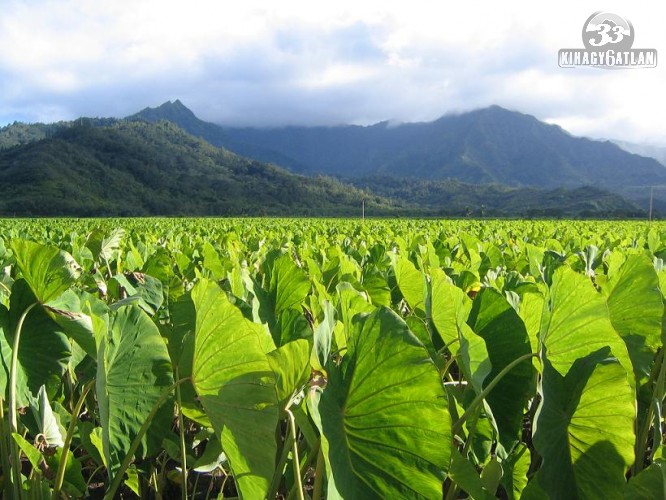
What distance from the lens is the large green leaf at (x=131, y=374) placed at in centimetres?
74

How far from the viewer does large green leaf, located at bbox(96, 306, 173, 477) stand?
29.0 inches

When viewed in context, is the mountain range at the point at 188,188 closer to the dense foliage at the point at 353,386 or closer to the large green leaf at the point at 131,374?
the dense foliage at the point at 353,386

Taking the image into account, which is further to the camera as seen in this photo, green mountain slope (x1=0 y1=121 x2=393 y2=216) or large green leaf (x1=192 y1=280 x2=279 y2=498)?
green mountain slope (x1=0 y1=121 x2=393 y2=216)

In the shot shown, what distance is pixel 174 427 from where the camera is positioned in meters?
1.23

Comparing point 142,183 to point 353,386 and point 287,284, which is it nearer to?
point 287,284

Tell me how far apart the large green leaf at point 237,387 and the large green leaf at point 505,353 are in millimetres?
346

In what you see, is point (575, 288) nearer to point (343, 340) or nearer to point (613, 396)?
point (613, 396)

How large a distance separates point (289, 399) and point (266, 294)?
490 millimetres

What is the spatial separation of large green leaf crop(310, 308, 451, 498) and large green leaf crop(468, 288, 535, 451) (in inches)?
10.6

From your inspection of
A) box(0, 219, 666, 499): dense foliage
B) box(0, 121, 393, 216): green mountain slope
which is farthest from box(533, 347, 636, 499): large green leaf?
box(0, 121, 393, 216): green mountain slope

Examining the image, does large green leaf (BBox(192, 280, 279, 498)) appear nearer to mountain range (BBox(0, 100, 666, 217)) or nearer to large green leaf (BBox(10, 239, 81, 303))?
large green leaf (BBox(10, 239, 81, 303))

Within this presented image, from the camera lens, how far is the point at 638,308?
959 mm

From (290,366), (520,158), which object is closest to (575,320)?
(290,366)

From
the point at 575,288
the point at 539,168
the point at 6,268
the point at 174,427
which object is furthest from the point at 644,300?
the point at 539,168
